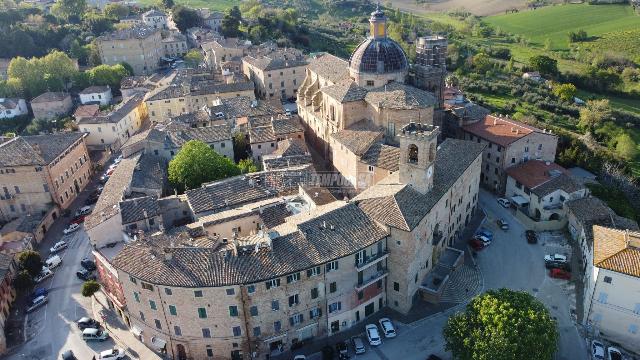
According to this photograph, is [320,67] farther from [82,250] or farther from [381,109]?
[82,250]

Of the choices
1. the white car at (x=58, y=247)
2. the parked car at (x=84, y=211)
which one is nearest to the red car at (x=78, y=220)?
the parked car at (x=84, y=211)

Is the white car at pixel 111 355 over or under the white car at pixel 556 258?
under

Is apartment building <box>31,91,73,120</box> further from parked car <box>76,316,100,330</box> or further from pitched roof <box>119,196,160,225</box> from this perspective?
parked car <box>76,316,100,330</box>

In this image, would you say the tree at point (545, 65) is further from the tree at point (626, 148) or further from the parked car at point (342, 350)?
the parked car at point (342, 350)

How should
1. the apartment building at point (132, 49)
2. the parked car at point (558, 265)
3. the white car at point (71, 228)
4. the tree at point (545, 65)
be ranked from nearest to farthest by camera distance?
the parked car at point (558, 265), the white car at point (71, 228), the apartment building at point (132, 49), the tree at point (545, 65)

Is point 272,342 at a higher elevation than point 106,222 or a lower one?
lower

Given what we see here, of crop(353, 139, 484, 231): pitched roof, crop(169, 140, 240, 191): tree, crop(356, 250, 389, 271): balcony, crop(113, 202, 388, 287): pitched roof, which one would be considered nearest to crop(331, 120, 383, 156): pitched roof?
crop(353, 139, 484, 231): pitched roof

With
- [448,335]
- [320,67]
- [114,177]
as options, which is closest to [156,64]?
[320,67]

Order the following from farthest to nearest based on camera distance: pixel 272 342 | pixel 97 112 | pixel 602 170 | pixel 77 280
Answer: pixel 97 112 < pixel 602 170 < pixel 77 280 < pixel 272 342
